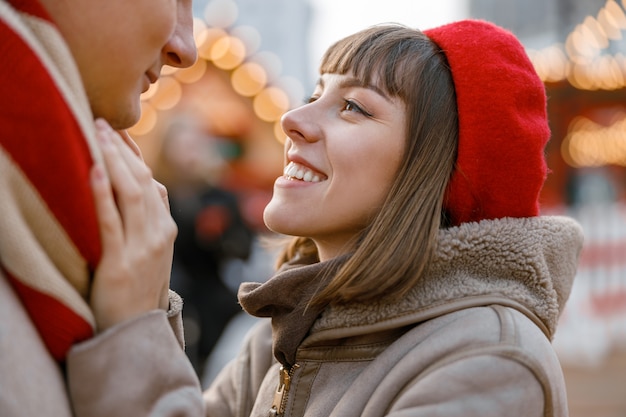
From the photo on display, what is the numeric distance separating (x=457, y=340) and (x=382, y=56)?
853 mm

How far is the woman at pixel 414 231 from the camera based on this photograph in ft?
5.52

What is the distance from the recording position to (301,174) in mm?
2062

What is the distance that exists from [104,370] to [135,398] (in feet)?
0.25

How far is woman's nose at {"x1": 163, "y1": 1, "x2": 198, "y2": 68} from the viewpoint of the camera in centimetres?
155

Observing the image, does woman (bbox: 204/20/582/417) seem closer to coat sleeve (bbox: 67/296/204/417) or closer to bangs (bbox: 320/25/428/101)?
bangs (bbox: 320/25/428/101)

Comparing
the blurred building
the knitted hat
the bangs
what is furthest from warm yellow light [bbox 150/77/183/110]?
the knitted hat

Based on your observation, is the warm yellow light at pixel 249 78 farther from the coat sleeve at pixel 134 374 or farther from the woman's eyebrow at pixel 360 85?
the coat sleeve at pixel 134 374

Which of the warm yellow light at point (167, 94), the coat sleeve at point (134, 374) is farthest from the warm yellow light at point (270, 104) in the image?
Result: the coat sleeve at point (134, 374)

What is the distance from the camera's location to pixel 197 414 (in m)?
1.37

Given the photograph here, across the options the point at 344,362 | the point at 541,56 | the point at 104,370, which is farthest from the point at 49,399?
the point at 541,56

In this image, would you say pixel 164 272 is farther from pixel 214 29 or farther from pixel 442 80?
pixel 214 29

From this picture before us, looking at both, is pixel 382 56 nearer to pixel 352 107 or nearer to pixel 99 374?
pixel 352 107

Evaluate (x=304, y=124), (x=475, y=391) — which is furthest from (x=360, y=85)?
(x=475, y=391)

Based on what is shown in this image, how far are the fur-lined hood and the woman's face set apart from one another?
0.25m
